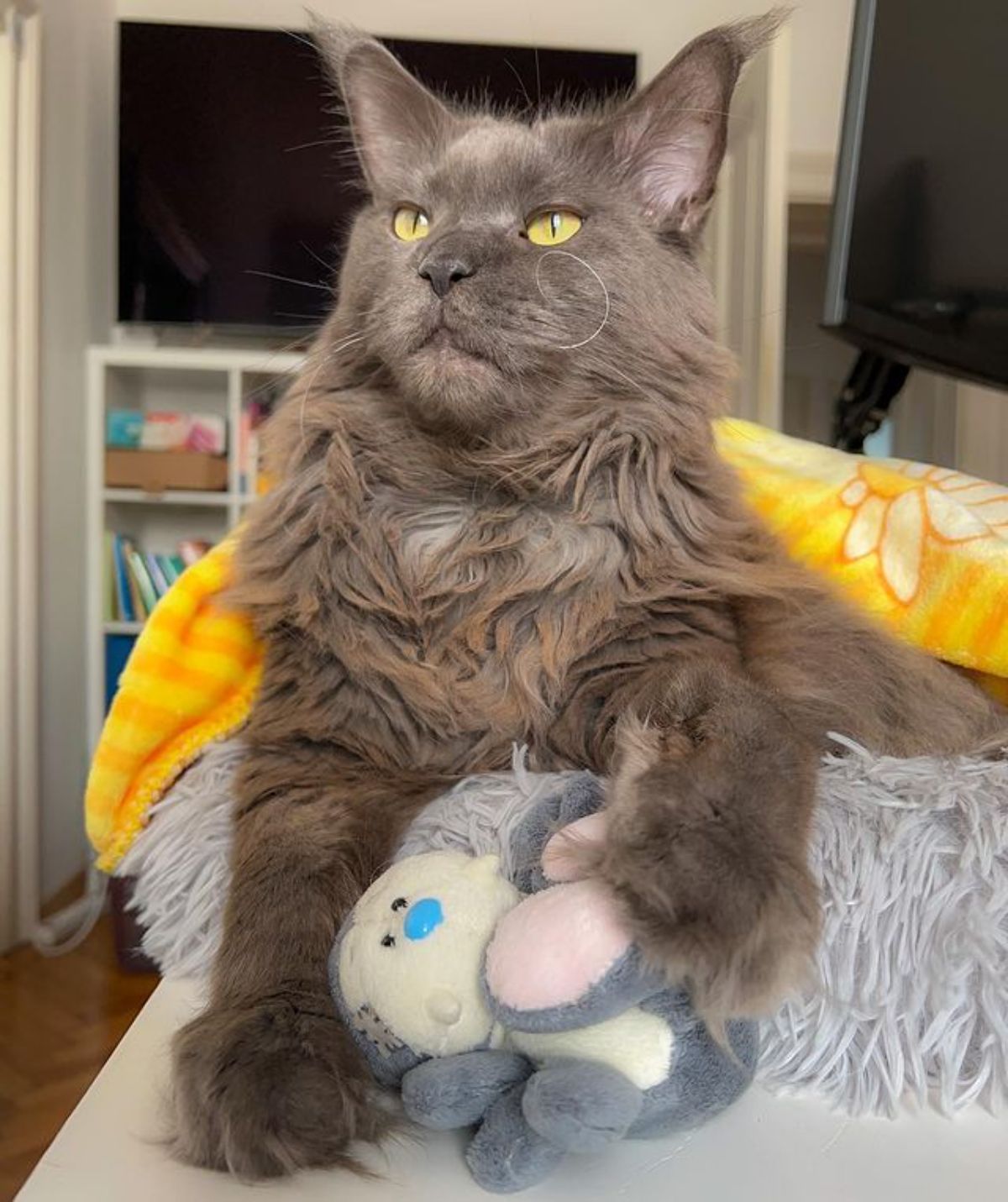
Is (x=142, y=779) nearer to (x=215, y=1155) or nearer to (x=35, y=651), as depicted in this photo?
(x=215, y=1155)

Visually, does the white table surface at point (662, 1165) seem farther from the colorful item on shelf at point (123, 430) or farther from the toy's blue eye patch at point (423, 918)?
the colorful item on shelf at point (123, 430)

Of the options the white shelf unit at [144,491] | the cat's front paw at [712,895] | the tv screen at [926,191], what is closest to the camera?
the cat's front paw at [712,895]

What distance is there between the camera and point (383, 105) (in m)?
1.23

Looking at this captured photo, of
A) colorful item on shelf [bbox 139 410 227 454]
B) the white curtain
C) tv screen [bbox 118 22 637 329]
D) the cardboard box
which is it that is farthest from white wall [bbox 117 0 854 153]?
the cardboard box

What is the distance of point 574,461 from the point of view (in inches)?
40.8

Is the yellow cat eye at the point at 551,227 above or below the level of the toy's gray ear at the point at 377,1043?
above

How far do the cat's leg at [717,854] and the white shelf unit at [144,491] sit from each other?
223 centimetres

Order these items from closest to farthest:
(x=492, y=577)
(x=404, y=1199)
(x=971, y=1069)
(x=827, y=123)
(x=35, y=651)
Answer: (x=404, y=1199) < (x=971, y=1069) < (x=492, y=577) < (x=35, y=651) < (x=827, y=123)

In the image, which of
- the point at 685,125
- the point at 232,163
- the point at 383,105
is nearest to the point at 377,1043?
the point at 685,125

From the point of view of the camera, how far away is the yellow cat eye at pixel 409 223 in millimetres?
1109

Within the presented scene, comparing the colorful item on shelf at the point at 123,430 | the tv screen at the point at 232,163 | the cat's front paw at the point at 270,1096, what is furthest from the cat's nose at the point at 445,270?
the tv screen at the point at 232,163

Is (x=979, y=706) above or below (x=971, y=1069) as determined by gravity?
above

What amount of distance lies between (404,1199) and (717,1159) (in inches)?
7.2

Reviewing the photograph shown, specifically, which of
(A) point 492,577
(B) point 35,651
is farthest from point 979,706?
(B) point 35,651
